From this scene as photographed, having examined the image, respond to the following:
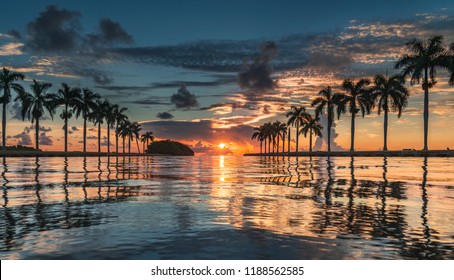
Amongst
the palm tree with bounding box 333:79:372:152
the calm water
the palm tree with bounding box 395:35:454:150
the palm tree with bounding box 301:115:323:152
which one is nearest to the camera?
the calm water

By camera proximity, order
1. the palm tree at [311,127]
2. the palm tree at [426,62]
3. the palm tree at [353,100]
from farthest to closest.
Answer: the palm tree at [311,127]
the palm tree at [353,100]
the palm tree at [426,62]

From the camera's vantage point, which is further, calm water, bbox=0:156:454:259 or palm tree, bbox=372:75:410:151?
palm tree, bbox=372:75:410:151

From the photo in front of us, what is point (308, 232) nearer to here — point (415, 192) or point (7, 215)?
point (7, 215)

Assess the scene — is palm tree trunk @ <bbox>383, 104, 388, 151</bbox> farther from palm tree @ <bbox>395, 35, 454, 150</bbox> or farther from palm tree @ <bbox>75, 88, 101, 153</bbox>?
palm tree @ <bbox>75, 88, 101, 153</bbox>

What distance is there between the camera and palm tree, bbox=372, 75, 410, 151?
75.1 metres

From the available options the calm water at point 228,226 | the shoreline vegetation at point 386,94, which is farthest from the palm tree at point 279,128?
the calm water at point 228,226

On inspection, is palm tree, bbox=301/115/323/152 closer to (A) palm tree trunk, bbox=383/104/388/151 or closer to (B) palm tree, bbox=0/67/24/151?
(A) palm tree trunk, bbox=383/104/388/151

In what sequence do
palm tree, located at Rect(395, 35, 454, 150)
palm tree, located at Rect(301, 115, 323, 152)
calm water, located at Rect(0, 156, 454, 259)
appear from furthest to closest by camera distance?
palm tree, located at Rect(301, 115, 323, 152) → palm tree, located at Rect(395, 35, 454, 150) → calm water, located at Rect(0, 156, 454, 259)

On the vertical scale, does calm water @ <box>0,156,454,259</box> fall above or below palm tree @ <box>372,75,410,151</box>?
below

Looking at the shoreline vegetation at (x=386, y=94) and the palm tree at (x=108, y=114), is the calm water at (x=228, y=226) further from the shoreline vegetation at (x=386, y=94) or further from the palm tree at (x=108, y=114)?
the palm tree at (x=108, y=114)

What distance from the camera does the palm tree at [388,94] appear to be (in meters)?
75.1

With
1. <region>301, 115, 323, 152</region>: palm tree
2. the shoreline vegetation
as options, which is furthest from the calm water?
<region>301, 115, 323, 152</region>: palm tree

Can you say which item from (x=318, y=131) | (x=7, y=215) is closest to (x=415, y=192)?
(x=7, y=215)

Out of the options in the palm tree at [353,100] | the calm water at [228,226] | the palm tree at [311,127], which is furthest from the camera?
the palm tree at [311,127]
